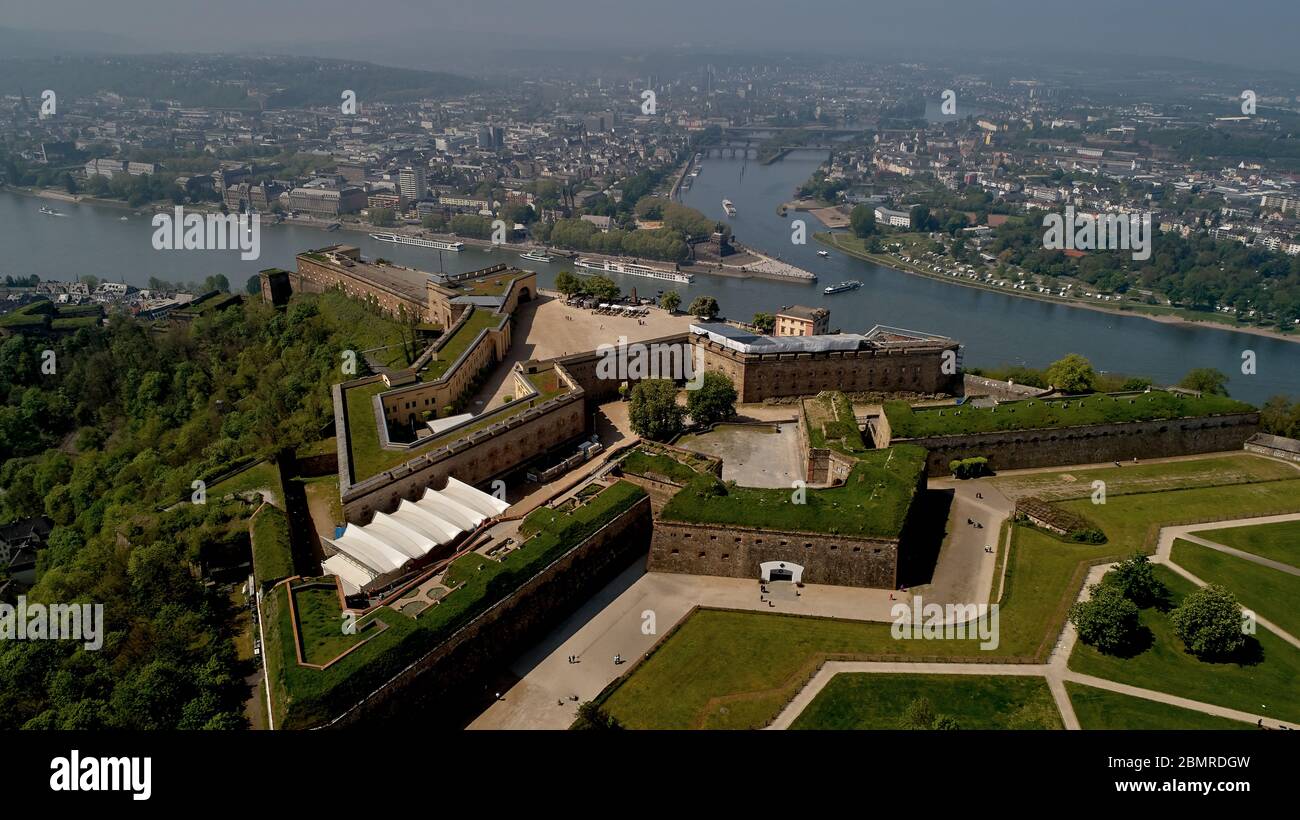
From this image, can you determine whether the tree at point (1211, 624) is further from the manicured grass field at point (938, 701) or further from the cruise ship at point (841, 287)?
the cruise ship at point (841, 287)

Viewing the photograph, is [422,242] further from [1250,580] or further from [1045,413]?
[1250,580]

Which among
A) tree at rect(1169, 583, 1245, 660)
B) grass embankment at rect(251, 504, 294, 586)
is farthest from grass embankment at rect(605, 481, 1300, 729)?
grass embankment at rect(251, 504, 294, 586)

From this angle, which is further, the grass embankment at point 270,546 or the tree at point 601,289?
the tree at point 601,289

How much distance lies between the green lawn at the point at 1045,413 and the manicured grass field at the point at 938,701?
9.51 meters

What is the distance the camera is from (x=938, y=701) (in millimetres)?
15898

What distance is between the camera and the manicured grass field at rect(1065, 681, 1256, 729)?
49.7ft

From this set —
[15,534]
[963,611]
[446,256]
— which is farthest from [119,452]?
[446,256]

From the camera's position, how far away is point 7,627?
59.9ft

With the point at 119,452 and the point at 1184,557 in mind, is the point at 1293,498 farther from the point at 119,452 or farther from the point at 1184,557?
the point at 119,452

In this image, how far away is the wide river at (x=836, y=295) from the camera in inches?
1981

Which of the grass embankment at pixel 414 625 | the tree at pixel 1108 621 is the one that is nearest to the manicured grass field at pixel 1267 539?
the tree at pixel 1108 621

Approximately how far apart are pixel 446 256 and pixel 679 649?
62508 millimetres

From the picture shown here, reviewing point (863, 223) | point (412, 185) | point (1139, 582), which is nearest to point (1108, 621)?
point (1139, 582)

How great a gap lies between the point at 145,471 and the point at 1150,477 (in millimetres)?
32338
